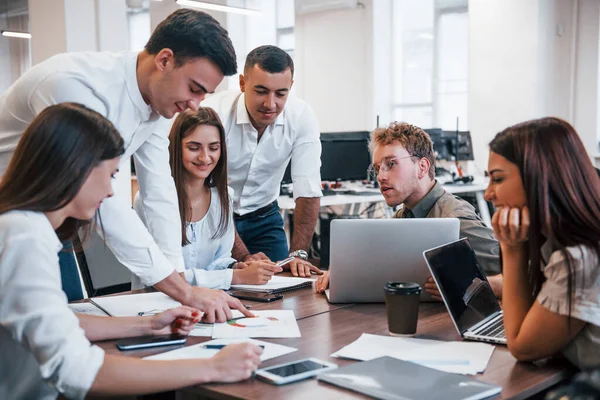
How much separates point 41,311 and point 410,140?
1.42 meters

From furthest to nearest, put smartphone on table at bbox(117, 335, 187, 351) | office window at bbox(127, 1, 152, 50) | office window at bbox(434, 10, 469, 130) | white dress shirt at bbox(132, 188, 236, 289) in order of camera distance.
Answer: office window at bbox(127, 1, 152, 50), office window at bbox(434, 10, 469, 130), white dress shirt at bbox(132, 188, 236, 289), smartphone on table at bbox(117, 335, 187, 351)

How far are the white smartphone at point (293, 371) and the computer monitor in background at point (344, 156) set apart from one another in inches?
156

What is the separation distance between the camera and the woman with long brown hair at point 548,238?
1.27 meters

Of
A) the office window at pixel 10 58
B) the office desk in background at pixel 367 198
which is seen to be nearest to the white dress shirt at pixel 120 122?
the office desk in background at pixel 367 198

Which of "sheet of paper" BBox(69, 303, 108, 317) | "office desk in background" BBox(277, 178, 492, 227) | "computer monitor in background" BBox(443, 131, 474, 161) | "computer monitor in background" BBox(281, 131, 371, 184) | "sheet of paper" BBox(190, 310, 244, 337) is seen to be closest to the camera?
"sheet of paper" BBox(190, 310, 244, 337)

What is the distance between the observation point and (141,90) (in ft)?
6.15

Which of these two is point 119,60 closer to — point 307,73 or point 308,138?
point 308,138

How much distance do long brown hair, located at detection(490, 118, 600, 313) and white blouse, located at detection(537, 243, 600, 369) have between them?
0.04 feet

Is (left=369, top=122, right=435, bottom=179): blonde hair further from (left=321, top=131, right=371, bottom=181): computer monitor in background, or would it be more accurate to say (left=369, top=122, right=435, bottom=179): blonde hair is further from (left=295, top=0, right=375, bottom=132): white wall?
(left=295, top=0, right=375, bottom=132): white wall

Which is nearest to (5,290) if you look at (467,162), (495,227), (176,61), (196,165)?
(176,61)

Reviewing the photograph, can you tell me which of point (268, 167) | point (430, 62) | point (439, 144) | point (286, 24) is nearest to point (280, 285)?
point (268, 167)

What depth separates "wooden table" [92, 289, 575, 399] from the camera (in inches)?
45.3

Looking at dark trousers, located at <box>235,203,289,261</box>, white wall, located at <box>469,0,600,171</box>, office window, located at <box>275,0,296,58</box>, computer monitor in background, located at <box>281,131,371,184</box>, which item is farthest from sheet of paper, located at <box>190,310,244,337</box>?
office window, located at <box>275,0,296,58</box>

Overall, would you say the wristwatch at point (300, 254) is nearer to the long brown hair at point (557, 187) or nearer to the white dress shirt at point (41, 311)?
the long brown hair at point (557, 187)
